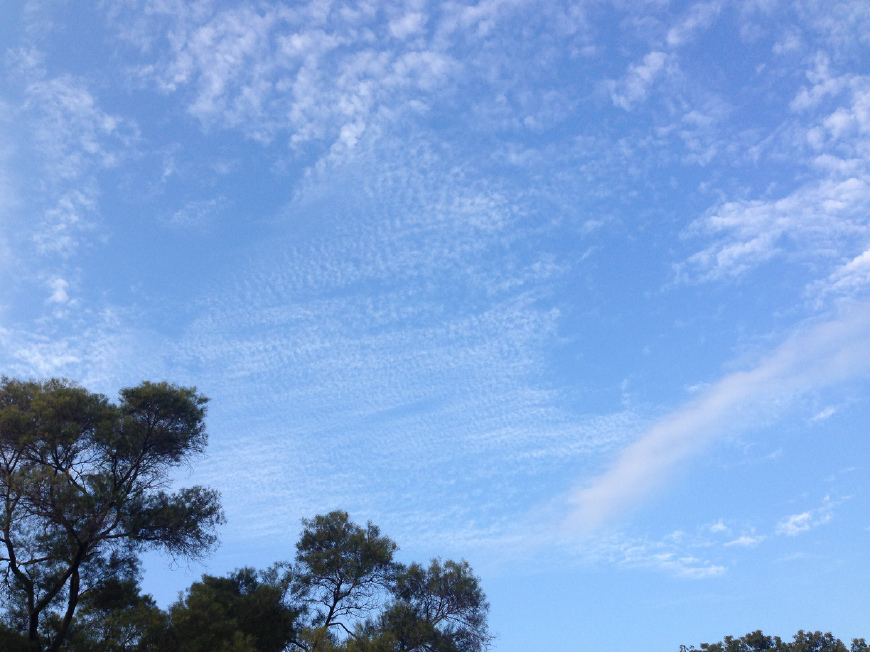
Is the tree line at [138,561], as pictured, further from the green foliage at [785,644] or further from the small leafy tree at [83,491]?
the green foliage at [785,644]

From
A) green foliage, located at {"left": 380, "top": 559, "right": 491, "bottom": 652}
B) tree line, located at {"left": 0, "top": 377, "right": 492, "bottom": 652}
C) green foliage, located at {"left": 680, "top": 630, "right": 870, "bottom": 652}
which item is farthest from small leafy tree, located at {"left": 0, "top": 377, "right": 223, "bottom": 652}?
green foliage, located at {"left": 680, "top": 630, "right": 870, "bottom": 652}

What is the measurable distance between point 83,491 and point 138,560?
292 cm

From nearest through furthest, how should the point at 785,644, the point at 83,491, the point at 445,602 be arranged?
the point at 83,491, the point at 445,602, the point at 785,644

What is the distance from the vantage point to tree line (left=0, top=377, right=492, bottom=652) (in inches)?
719

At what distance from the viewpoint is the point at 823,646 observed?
46.8 m

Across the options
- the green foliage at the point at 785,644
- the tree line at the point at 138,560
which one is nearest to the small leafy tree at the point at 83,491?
the tree line at the point at 138,560

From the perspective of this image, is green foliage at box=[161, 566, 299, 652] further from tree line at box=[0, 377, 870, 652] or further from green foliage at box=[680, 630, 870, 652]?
green foliage at box=[680, 630, 870, 652]

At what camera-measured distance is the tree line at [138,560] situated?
59.9ft

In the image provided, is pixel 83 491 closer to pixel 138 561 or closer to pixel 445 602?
pixel 138 561

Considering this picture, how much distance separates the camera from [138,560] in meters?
20.6

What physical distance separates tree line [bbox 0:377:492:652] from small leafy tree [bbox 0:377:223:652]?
0.12 ft

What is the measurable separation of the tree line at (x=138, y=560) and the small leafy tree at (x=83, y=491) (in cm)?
4

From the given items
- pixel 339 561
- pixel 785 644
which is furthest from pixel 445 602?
pixel 785 644

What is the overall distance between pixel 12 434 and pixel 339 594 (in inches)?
468
